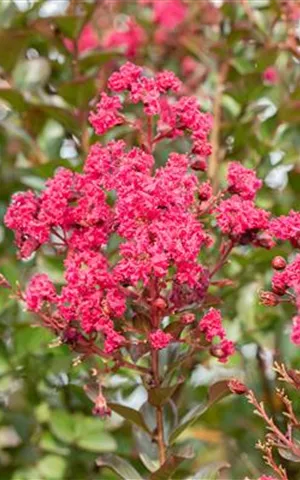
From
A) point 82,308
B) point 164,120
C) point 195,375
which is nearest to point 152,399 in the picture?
point 82,308

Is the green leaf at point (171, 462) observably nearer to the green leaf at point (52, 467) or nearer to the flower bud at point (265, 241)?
the flower bud at point (265, 241)

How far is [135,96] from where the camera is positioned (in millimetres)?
1308

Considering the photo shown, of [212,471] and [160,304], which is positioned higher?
[160,304]

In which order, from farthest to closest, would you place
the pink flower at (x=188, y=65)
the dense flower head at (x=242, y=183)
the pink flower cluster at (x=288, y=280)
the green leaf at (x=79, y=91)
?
1. the pink flower at (x=188, y=65)
2. the green leaf at (x=79, y=91)
3. the dense flower head at (x=242, y=183)
4. the pink flower cluster at (x=288, y=280)

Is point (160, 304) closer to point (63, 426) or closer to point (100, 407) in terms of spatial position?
point (100, 407)

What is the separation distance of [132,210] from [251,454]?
3.93 ft

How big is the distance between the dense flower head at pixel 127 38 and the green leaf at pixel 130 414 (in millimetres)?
971

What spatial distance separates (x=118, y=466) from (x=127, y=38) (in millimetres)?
1114

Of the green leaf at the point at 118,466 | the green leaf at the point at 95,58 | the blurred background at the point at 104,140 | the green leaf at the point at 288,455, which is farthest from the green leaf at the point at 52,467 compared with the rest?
the green leaf at the point at 288,455

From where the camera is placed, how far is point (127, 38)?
89.5 inches

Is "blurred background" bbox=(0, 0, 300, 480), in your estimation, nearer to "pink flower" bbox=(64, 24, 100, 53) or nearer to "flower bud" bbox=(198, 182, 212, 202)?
"pink flower" bbox=(64, 24, 100, 53)

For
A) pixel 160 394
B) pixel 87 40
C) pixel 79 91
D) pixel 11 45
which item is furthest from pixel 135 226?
pixel 87 40

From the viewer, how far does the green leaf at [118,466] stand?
139cm

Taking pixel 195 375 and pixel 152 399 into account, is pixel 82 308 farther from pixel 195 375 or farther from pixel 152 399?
pixel 195 375
